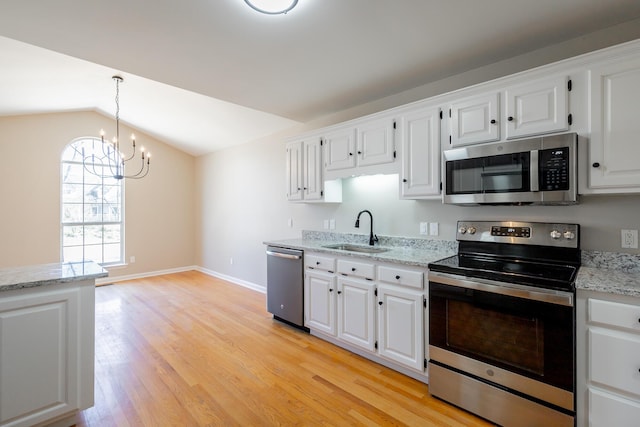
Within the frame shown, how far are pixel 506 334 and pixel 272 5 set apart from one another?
95.8 inches

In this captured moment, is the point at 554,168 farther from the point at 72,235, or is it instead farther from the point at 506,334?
Answer: the point at 72,235

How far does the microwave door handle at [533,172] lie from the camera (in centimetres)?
197

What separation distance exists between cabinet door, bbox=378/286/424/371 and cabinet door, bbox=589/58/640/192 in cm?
135

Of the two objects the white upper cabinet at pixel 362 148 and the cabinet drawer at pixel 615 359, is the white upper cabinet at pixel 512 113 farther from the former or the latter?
the cabinet drawer at pixel 615 359

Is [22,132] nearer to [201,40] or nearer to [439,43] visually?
[201,40]

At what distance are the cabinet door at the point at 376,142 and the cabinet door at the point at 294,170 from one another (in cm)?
92

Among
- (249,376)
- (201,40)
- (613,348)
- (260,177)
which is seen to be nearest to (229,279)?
(260,177)

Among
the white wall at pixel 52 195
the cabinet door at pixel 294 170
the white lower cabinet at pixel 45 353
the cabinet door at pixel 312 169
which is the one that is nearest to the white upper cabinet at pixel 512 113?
the cabinet door at pixel 312 169

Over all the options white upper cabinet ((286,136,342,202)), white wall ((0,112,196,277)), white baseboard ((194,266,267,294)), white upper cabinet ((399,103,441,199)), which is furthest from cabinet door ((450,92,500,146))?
white wall ((0,112,196,277))

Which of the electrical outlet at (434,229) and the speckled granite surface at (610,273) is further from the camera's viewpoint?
the electrical outlet at (434,229)

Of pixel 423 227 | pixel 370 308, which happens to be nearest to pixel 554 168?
pixel 423 227

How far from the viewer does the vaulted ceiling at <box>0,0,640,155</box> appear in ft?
6.08

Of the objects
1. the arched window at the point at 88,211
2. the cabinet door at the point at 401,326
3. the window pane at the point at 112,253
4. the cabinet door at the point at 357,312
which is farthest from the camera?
the window pane at the point at 112,253

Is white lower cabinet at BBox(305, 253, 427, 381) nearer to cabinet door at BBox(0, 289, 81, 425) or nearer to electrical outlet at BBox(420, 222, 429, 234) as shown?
electrical outlet at BBox(420, 222, 429, 234)
